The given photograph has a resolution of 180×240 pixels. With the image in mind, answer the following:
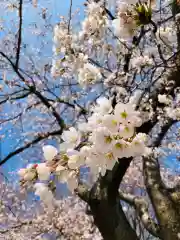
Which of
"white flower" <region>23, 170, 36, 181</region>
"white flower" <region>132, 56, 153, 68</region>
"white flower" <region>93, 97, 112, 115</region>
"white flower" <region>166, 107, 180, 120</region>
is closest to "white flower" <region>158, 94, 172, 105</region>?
"white flower" <region>166, 107, 180, 120</region>

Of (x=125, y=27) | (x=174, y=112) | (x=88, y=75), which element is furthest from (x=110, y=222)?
(x=125, y=27)

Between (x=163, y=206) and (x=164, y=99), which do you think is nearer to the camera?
(x=164, y=99)

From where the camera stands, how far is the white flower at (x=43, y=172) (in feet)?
4.29

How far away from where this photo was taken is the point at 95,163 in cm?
136

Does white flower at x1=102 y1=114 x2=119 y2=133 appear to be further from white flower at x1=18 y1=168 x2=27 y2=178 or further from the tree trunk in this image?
the tree trunk

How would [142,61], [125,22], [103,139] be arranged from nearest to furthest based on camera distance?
[103,139], [125,22], [142,61]

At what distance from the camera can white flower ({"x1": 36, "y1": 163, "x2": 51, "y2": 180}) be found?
4.29ft

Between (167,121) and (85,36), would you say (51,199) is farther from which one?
(167,121)

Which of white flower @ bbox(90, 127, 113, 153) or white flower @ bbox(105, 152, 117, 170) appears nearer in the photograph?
white flower @ bbox(90, 127, 113, 153)

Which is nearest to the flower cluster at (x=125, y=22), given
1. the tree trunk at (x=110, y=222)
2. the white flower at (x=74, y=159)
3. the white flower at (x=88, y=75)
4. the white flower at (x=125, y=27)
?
the white flower at (x=125, y=27)

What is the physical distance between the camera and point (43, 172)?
4.28 feet

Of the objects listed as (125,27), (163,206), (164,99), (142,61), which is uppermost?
(142,61)

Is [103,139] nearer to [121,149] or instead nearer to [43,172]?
[121,149]

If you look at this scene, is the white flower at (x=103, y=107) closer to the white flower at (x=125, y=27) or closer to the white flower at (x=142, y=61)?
the white flower at (x=125, y=27)
